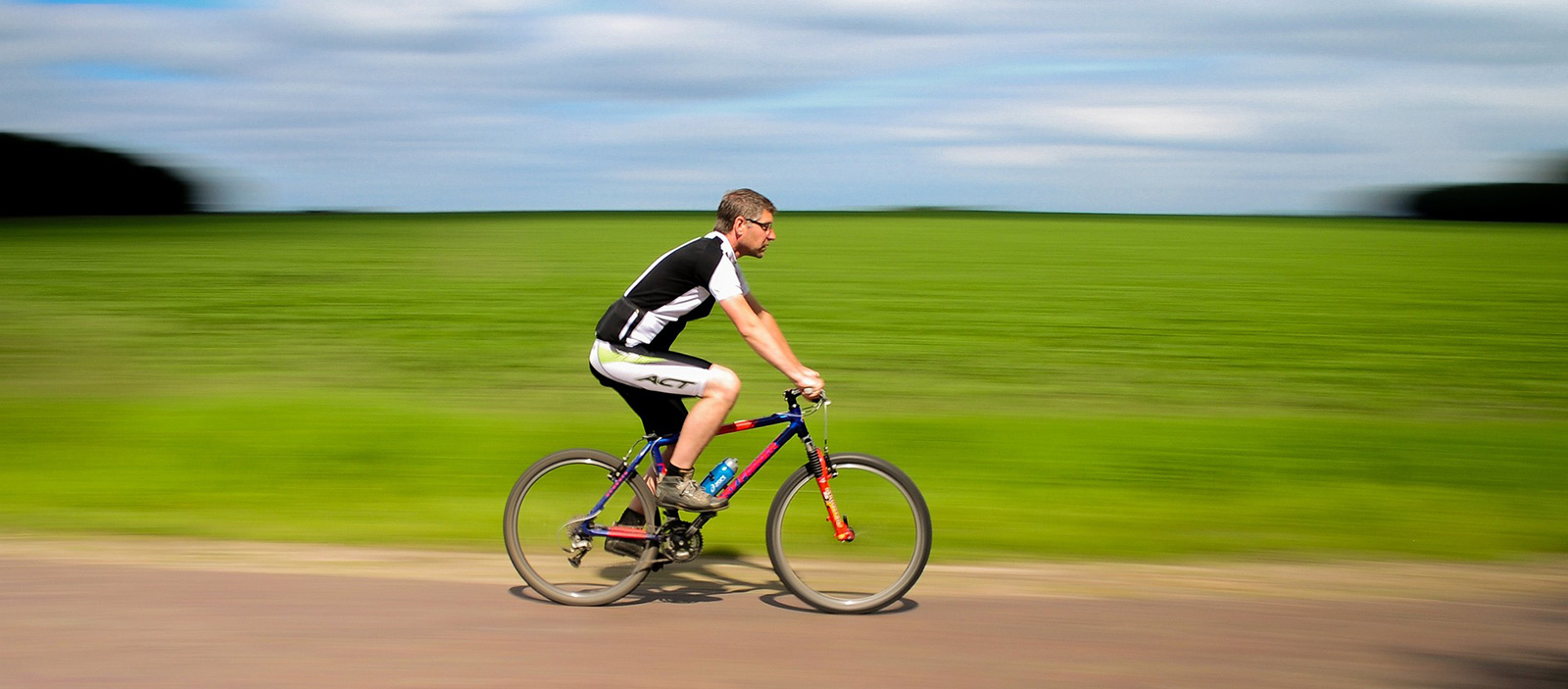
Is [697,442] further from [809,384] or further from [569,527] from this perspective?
[569,527]

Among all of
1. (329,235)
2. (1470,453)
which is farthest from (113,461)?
(329,235)

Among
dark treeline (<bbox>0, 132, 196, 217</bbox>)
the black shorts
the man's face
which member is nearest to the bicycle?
the black shorts

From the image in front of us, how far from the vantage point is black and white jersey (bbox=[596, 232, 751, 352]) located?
559cm

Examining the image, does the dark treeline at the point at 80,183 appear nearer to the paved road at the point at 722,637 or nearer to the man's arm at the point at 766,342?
the paved road at the point at 722,637

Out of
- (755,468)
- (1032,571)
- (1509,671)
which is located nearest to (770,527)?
(755,468)

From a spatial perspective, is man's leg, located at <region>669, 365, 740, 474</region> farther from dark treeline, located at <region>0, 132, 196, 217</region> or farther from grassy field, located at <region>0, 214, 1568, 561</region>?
dark treeline, located at <region>0, 132, 196, 217</region>

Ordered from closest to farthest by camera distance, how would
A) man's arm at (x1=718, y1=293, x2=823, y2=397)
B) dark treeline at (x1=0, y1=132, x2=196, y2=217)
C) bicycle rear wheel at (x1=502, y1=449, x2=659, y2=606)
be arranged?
man's arm at (x1=718, y1=293, x2=823, y2=397), bicycle rear wheel at (x1=502, y1=449, x2=659, y2=606), dark treeline at (x1=0, y1=132, x2=196, y2=217)

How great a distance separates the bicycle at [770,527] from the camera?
19.0ft

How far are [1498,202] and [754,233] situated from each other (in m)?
40.9

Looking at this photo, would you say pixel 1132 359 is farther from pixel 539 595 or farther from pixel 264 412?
pixel 539 595

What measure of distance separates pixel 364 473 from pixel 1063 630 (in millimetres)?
5307

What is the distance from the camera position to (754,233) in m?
5.66

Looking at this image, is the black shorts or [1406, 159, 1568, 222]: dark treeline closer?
the black shorts

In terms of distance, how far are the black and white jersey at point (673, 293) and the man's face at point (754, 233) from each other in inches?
2.4
